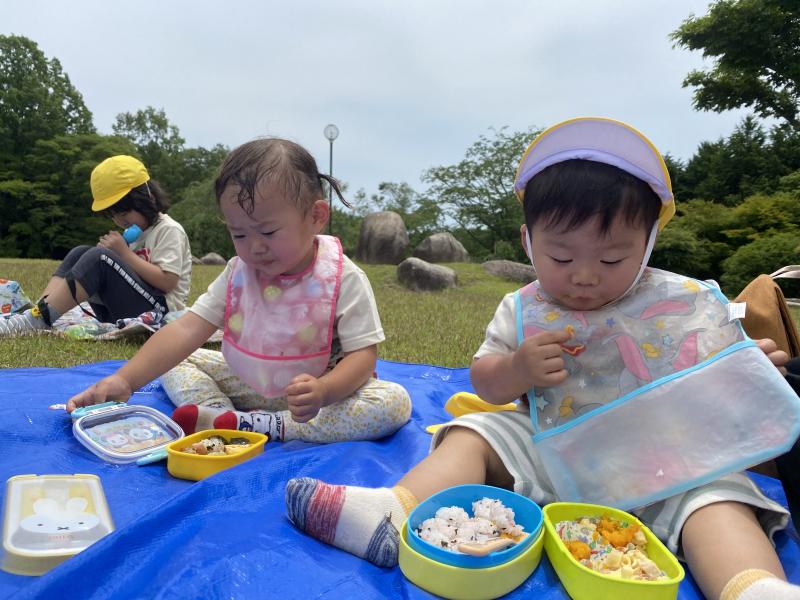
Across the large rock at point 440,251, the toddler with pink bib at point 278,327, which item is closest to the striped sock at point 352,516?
the toddler with pink bib at point 278,327

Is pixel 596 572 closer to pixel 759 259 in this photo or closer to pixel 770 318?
pixel 770 318

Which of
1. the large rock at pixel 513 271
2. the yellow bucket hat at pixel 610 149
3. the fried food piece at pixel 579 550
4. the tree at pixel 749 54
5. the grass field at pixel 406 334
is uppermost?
the tree at pixel 749 54

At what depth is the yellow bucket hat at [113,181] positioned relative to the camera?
12.6 feet

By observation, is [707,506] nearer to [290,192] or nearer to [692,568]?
[692,568]

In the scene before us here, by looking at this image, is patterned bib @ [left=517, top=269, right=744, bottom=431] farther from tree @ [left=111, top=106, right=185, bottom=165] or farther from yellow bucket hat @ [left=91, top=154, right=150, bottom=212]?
tree @ [left=111, top=106, right=185, bottom=165]

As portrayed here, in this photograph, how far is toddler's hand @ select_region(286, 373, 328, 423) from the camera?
188 centimetres

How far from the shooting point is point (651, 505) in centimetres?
157

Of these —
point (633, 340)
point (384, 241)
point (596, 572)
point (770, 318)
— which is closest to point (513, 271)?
point (384, 241)

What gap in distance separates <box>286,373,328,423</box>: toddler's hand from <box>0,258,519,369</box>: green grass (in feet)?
6.48

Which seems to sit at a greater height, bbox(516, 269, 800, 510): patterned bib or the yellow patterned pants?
bbox(516, 269, 800, 510): patterned bib

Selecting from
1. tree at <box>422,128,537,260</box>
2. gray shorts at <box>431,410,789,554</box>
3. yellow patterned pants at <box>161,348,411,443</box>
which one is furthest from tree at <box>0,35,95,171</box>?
gray shorts at <box>431,410,789,554</box>

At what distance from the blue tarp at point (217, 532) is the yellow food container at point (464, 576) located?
0.08 feet

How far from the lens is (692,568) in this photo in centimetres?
138

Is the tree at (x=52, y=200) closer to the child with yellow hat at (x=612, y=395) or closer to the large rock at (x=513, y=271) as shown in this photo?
the large rock at (x=513, y=271)
